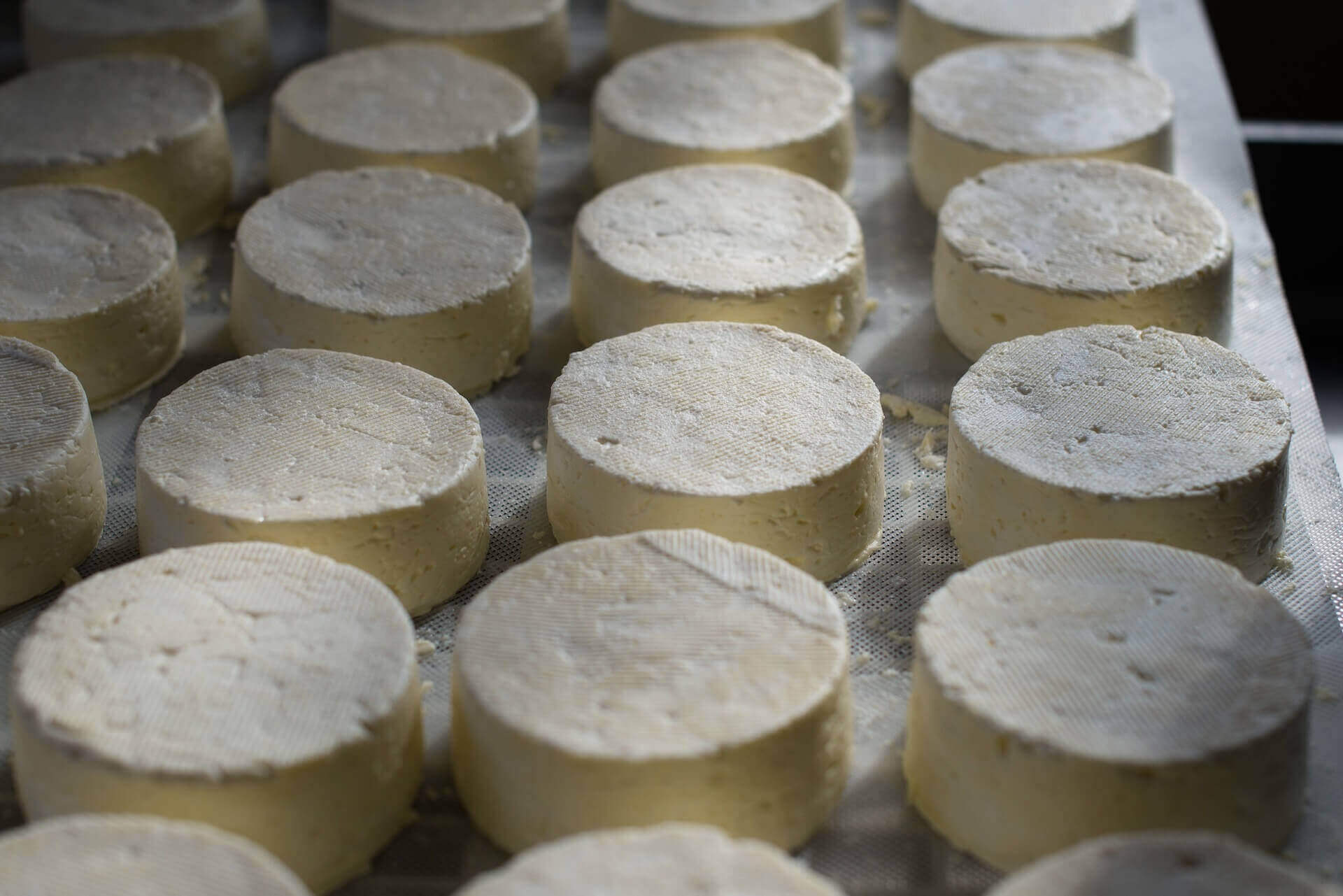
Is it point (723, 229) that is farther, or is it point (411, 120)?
point (411, 120)

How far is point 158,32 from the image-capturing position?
11.7 feet

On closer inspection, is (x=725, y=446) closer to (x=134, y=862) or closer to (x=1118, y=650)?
(x=1118, y=650)

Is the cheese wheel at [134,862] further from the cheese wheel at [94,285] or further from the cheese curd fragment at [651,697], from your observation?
the cheese wheel at [94,285]

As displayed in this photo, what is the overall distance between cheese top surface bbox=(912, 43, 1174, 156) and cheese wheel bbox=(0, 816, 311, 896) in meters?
2.17

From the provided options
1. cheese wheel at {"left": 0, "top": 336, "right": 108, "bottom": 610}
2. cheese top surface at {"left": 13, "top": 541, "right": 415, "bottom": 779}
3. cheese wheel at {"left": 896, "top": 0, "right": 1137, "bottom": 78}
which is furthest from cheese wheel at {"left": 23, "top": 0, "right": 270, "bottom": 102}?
cheese top surface at {"left": 13, "top": 541, "right": 415, "bottom": 779}

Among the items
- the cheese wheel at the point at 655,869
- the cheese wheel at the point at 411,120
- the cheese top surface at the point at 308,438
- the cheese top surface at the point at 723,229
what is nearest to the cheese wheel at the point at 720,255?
the cheese top surface at the point at 723,229

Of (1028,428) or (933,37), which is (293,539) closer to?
(1028,428)

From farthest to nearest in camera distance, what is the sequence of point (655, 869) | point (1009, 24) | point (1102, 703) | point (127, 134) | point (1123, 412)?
point (1009, 24)
point (127, 134)
point (1123, 412)
point (1102, 703)
point (655, 869)

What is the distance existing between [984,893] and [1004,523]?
616 mm

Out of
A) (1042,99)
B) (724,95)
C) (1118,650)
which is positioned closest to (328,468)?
(1118,650)

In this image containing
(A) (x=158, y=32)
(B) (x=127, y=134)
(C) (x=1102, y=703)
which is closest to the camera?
(C) (x=1102, y=703)

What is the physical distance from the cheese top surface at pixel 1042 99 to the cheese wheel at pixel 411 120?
91 cm

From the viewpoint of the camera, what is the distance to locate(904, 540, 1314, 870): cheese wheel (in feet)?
5.72

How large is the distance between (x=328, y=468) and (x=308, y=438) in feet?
0.27
